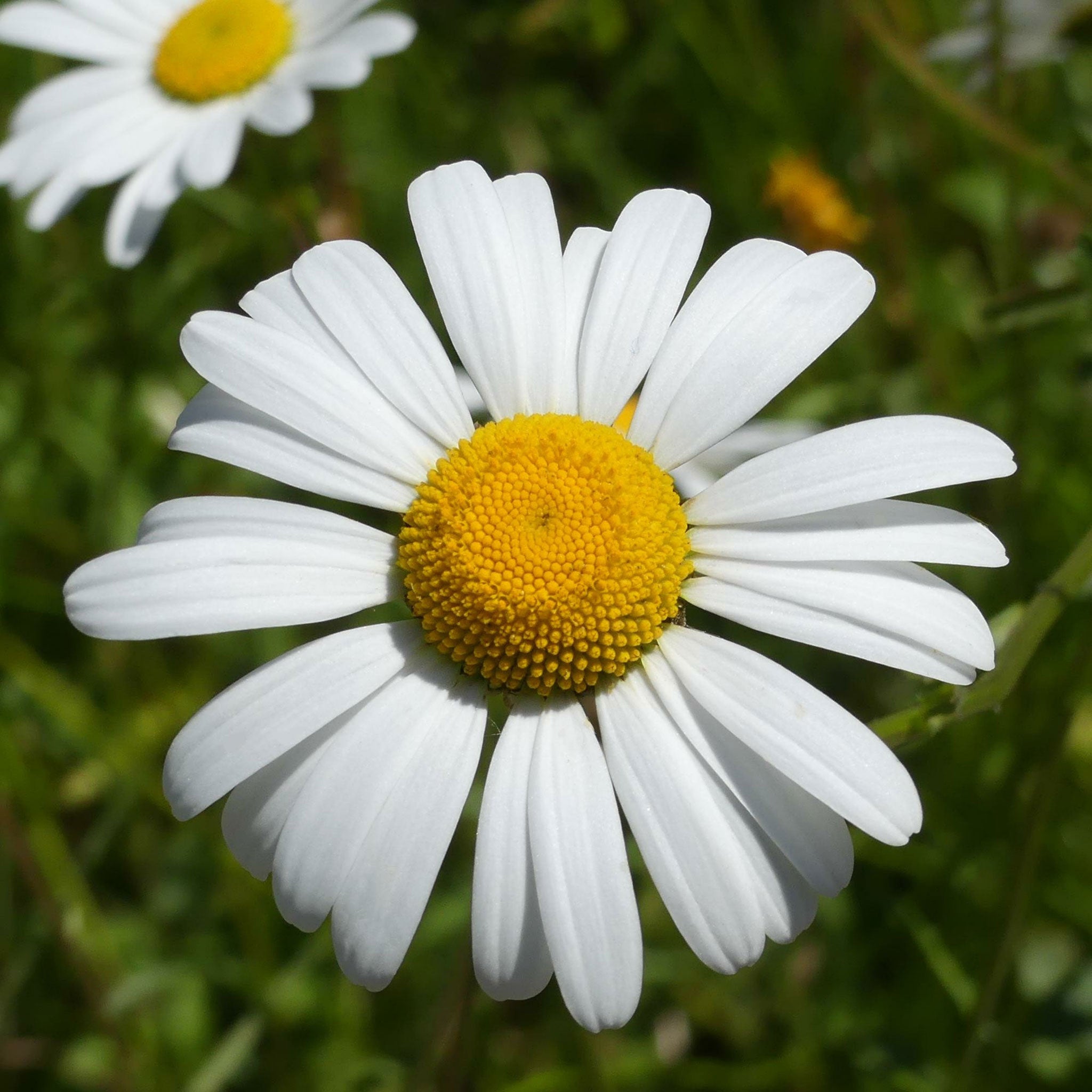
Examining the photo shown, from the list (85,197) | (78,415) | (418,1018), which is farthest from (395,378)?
(85,197)

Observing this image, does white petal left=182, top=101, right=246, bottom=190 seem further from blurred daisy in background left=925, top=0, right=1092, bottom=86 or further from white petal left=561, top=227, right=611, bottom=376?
blurred daisy in background left=925, top=0, right=1092, bottom=86

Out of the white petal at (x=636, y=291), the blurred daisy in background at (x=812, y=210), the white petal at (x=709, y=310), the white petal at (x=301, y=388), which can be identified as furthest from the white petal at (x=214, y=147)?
the blurred daisy in background at (x=812, y=210)

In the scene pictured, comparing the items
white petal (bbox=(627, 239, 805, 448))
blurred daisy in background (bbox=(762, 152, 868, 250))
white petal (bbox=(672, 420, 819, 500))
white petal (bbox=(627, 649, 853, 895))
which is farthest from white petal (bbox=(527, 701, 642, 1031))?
blurred daisy in background (bbox=(762, 152, 868, 250))

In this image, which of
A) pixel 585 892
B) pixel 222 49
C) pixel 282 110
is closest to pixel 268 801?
pixel 585 892

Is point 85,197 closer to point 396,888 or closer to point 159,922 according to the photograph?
point 159,922

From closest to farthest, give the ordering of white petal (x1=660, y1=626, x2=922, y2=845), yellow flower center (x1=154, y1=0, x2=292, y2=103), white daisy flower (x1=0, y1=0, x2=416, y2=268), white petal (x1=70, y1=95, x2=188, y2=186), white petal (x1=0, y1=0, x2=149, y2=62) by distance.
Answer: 1. white petal (x1=660, y1=626, x2=922, y2=845)
2. white daisy flower (x1=0, y1=0, x2=416, y2=268)
3. white petal (x1=70, y1=95, x2=188, y2=186)
4. yellow flower center (x1=154, y1=0, x2=292, y2=103)
5. white petal (x1=0, y1=0, x2=149, y2=62)

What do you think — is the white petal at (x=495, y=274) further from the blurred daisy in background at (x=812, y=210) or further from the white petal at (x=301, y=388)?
the blurred daisy in background at (x=812, y=210)
